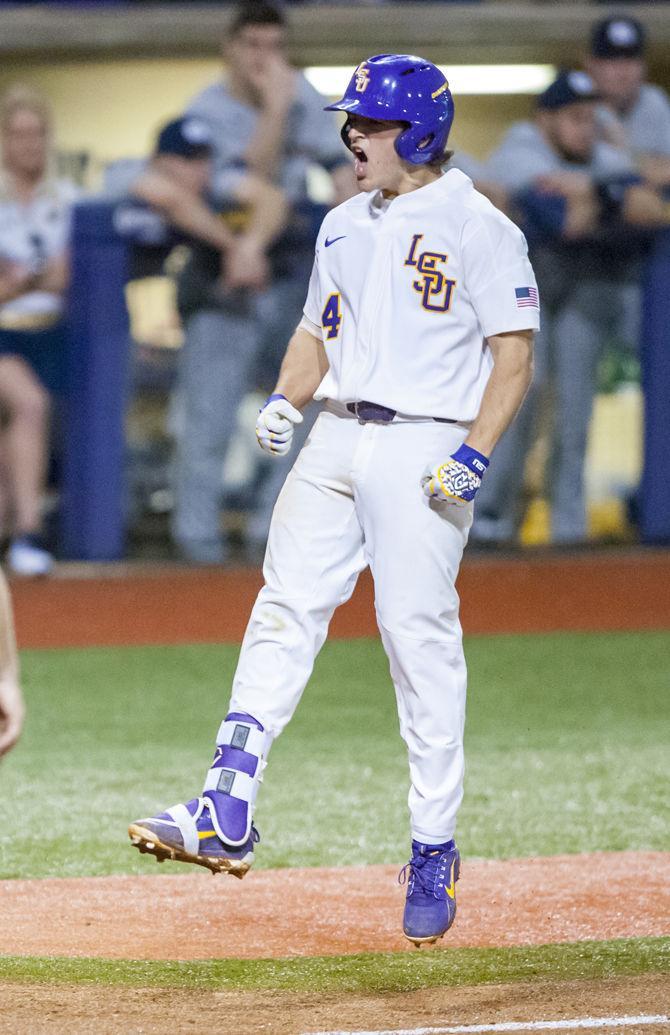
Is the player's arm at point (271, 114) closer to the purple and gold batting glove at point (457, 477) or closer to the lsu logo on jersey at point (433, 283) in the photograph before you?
the lsu logo on jersey at point (433, 283)

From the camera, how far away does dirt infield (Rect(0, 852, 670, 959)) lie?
3.83 meters

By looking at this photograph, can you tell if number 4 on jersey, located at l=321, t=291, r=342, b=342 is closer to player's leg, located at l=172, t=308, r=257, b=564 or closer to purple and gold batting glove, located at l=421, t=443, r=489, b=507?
purple and gold batting glove, located at l=421, t=443, r=489, b=507

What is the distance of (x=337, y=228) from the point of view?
3713 mm

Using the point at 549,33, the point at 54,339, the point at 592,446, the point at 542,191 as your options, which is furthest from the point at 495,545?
the point at 549,33

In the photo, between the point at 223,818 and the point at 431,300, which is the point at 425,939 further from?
the point at 431,300

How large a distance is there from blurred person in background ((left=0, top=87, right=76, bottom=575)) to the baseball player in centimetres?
571

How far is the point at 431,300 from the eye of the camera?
11.7ft

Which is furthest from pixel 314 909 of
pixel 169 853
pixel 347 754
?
pixel 347 754

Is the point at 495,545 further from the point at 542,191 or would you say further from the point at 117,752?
the point at 117,752

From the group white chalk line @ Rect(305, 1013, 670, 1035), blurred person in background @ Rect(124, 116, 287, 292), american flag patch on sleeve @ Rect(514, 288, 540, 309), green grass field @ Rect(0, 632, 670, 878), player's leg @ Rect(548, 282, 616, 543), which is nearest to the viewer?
white chalk line @ Rect(305, 1013, 670, 1035)

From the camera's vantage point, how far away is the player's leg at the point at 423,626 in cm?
355

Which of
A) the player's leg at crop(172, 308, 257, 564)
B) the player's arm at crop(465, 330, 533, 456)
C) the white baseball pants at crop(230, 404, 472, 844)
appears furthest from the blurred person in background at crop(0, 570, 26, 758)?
the player's leg at crop(172, 308, 257, 564)

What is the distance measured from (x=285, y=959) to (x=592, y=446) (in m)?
7.01

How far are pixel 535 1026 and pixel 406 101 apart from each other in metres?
1.89
